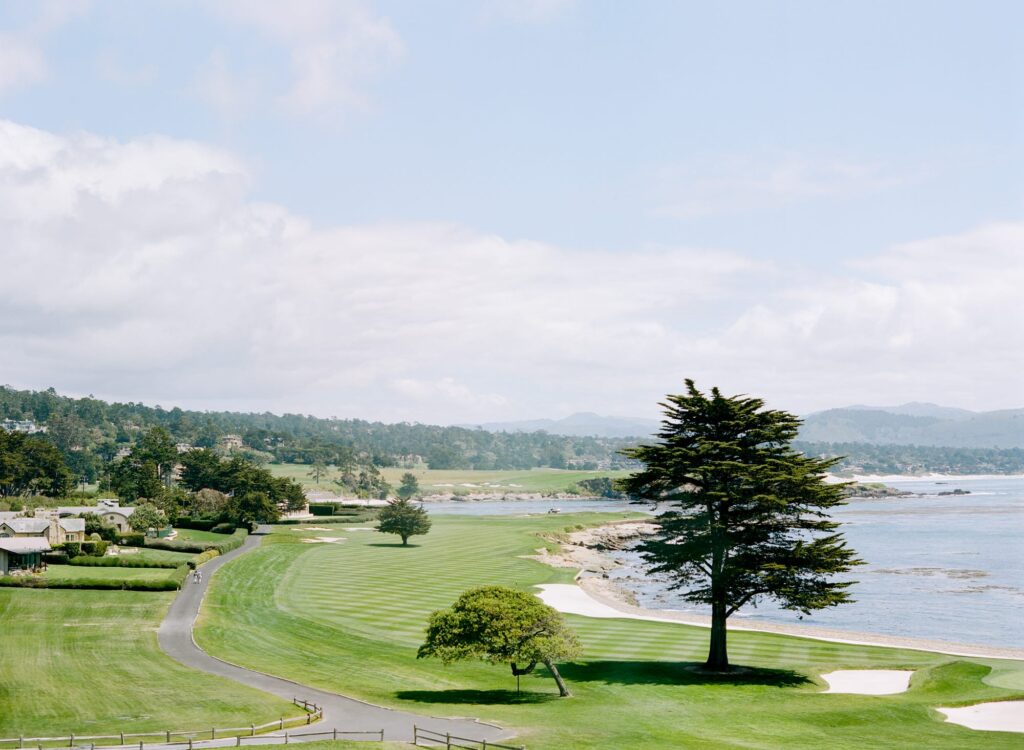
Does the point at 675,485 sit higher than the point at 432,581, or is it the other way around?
the point at 675,485

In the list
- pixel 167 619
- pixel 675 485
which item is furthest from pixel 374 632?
pixel 675 485

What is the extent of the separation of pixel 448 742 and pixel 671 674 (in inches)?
790

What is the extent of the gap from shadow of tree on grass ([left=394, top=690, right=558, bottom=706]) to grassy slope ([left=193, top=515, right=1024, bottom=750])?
96mm

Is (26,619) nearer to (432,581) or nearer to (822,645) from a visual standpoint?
(432,581)

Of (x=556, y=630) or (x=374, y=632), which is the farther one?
(x=374, y=632)

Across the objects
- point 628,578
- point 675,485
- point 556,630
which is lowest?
point 628,578

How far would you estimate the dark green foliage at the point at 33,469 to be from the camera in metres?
172

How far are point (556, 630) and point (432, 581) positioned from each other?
4928cm

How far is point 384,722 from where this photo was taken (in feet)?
124

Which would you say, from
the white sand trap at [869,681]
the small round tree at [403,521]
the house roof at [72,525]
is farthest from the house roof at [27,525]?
the white sand trap at [869,681]

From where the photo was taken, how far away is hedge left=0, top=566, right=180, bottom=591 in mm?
80625

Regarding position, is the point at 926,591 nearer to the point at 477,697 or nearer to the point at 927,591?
the point at 927,591

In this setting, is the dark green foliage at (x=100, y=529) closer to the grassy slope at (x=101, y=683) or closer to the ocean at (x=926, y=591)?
the grassy slope at (x=101, y=683)

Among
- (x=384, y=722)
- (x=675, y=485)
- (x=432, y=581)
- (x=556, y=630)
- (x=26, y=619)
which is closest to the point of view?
(x=384, y=722)
